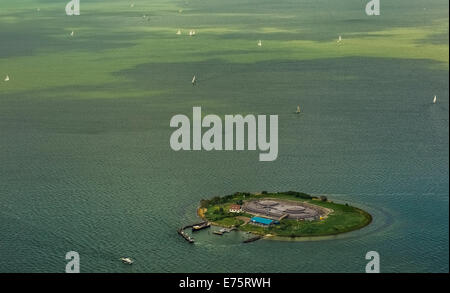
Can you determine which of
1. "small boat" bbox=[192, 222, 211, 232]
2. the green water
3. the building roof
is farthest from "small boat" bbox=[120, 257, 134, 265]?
the building roof

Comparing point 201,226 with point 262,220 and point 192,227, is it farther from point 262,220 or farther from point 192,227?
point 262,220

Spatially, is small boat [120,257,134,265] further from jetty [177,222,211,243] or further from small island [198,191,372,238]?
small island [198,191,372,238]

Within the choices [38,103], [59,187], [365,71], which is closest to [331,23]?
[365,71]

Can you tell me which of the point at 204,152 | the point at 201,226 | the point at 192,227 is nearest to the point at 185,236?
the point at 192,227

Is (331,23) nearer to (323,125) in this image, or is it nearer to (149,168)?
(323,125)

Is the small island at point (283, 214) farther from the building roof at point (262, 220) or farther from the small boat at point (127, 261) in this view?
the small boat at point (127, 261)

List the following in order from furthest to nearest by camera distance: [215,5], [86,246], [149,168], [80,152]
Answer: [215,5] < [80,152] < [149,168] < [86,246]
